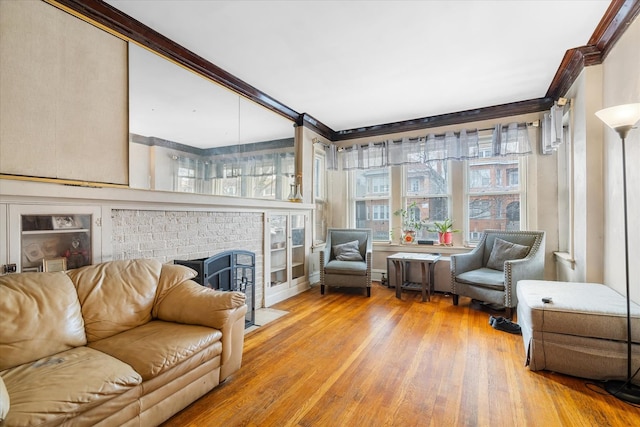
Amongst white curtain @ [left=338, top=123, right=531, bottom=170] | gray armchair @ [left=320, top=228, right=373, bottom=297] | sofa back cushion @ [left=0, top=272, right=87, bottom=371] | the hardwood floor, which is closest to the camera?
sofa back cushion @ [left=0, top=272, right=87, bottom=371]

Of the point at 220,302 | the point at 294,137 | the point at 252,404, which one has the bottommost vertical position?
the point at 252,404

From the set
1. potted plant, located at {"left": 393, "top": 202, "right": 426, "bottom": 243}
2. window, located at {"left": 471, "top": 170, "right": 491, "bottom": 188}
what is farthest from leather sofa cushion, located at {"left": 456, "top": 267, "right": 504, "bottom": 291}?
window, located at {"left": 471, "top": 170, "right": 491, "bottom": 188}

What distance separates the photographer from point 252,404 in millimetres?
1903

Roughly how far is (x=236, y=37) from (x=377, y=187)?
335 cm

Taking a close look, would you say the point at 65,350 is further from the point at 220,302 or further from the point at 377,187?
the point at 377,187

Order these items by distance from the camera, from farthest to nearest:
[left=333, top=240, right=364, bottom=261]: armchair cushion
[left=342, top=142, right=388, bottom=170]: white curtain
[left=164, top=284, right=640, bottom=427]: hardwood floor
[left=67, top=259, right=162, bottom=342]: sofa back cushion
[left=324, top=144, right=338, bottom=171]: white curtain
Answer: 1. [left=324, top=144, right=338, bottom=171]: white curtain
2. [left=342, top=142, right=388, bottom=170]: white curtain
3. [left=333, top=240, right=364, bottom=261]: armchair cushion
4. [left=67, top=259, right=162, bottom=342]: sofa back cushion
5. [left=164, top=284, right=640, bottom=427]: hardwood floor

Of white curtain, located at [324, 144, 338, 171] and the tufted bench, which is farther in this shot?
white curtain, located at [324, 144, 338, 171]

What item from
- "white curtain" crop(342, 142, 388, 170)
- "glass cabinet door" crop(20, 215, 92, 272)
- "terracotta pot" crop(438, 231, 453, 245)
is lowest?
"terracotta pot" crop(438, 231, 453, 245)

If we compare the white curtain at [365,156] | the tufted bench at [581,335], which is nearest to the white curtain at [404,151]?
the white curtain at [365,156]

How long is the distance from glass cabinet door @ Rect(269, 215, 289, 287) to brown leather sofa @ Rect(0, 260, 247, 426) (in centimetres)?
172

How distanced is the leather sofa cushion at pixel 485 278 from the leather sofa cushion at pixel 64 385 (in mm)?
3405

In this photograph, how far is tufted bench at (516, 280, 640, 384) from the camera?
2049 millimetres

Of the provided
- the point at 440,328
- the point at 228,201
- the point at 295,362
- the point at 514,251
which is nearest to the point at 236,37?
the point at 228,201

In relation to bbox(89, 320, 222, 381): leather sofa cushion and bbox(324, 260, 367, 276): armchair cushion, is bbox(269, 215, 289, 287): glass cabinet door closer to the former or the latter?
bbox(324, 260, 367, 276): armchair cushion
